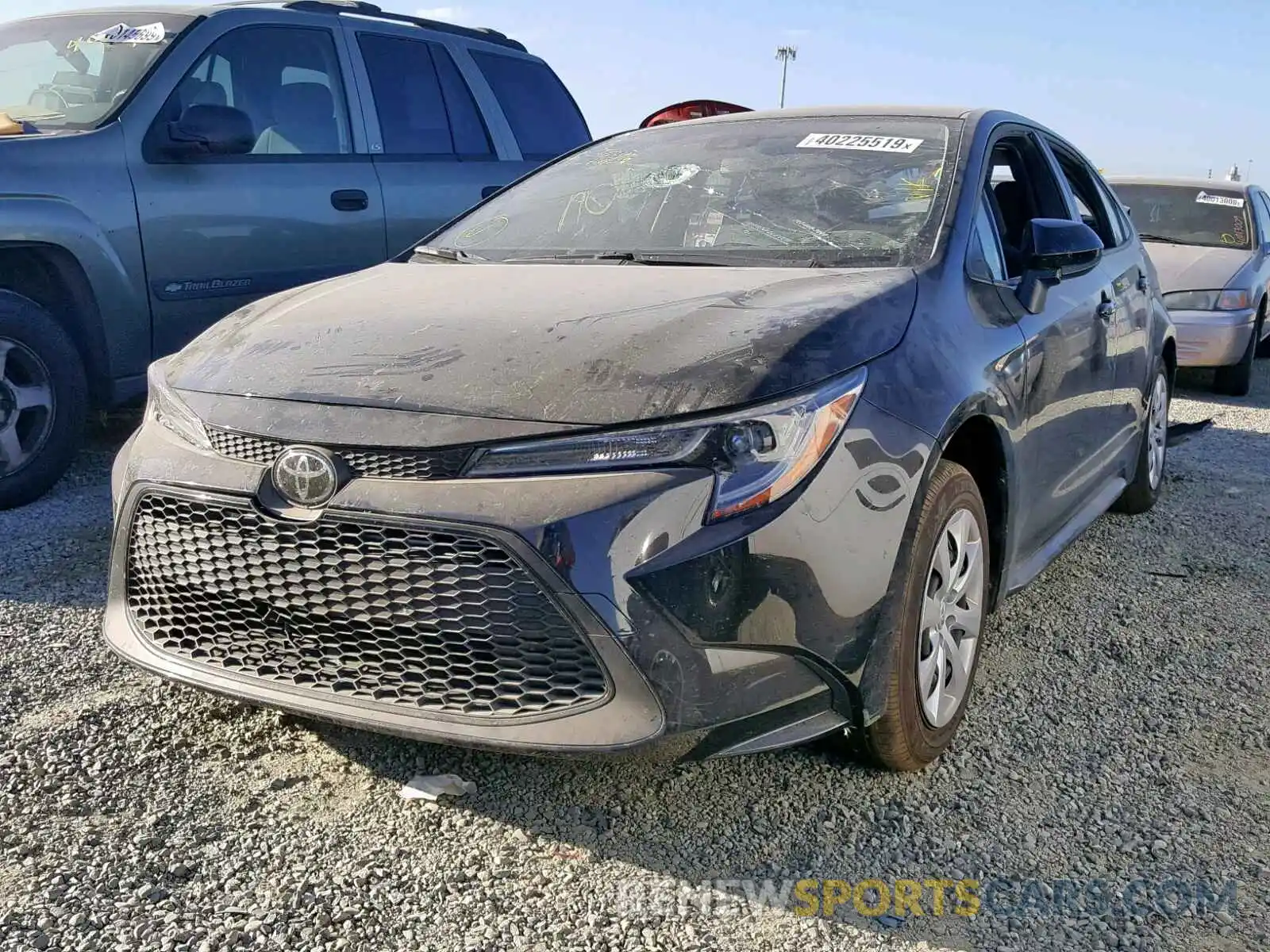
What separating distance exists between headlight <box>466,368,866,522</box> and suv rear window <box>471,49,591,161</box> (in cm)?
462

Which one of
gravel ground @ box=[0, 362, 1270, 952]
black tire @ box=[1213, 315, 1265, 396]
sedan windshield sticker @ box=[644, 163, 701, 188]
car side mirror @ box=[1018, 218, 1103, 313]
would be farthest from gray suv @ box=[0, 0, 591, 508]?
black tire @ box=[1213, 315, 1265, 396]

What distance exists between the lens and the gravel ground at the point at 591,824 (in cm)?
232

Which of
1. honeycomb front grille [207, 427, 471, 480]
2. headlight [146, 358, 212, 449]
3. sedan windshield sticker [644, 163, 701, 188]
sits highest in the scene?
sedan windshield sticker [644, 163, 701, 188]

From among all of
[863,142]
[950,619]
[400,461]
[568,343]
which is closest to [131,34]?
[863,142]

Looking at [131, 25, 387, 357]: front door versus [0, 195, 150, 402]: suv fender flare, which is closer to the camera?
[0, 195, 150, 402]: suv fender flare

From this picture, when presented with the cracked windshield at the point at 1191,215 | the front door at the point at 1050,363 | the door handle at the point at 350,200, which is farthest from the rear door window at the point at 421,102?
the cracked windshield at the point at 1191,215

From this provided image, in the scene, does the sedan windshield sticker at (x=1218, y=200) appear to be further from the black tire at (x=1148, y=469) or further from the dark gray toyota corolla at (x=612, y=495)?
the dark gray toyota corolla at (x=612, y=495)

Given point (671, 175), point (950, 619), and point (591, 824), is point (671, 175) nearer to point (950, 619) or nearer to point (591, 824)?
point (950, 619)

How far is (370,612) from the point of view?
7.93 feet

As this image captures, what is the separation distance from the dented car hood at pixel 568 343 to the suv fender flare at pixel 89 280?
1820 millimetres

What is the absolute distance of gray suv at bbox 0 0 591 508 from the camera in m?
4.67

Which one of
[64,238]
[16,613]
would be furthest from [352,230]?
[16,613]

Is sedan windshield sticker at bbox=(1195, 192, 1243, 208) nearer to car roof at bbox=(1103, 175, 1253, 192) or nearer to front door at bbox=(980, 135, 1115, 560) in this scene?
car roof at bbox=(1103, 175, 1253, 192)

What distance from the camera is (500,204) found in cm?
414
